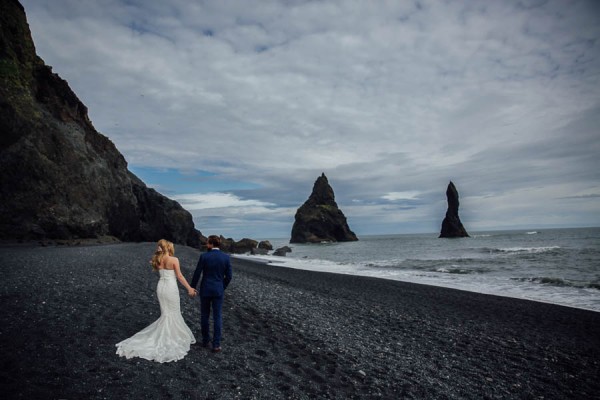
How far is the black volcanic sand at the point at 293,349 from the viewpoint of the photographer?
6254 mm

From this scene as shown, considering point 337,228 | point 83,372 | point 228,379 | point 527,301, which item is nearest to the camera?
point 83,372

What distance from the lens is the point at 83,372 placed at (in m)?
6.17

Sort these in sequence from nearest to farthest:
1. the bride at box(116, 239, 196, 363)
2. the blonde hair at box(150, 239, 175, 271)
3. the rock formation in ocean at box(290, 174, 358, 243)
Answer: the bride at box(116, 239, 196, 363) < the blonde hair at box(150, 239, 175, 271) < the rock formation in ocean at box(290, 174, 358, 243)

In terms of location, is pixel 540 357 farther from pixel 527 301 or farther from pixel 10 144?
pixel 10 144

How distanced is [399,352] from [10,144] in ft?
145

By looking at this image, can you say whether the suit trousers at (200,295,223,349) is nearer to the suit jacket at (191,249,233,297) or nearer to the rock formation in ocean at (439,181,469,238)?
the suit jacket at (191,249,233,297)

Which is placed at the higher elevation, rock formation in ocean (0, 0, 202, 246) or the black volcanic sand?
rock formation in ocean (0, 0, 202, 246)

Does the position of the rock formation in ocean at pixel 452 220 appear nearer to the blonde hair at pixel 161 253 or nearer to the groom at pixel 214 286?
the groom at pixel 214 286

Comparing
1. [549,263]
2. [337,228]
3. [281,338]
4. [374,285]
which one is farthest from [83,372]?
[337,228]

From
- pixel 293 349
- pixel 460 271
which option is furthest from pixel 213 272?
pixel 460 271

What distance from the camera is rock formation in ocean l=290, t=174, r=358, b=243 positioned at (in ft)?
454

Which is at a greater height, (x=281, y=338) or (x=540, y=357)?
(x=281, y=338)

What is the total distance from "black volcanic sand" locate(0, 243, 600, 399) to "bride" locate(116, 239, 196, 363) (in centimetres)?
33

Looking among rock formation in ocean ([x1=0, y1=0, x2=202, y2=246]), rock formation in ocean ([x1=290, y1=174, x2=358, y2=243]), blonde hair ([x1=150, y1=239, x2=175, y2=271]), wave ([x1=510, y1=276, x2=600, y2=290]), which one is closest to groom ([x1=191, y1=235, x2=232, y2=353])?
blonde hair ([x1=150, y1=239, x2=175, y2=271])
